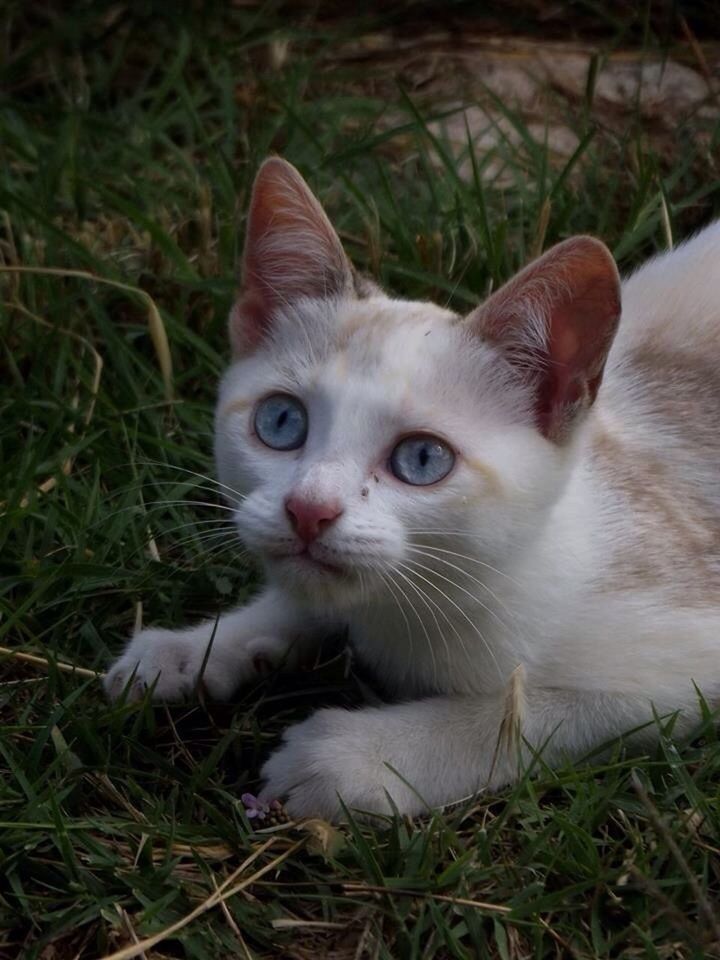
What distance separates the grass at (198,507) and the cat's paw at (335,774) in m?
0.06

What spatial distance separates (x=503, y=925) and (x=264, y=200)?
1281mm

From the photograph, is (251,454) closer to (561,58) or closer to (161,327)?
(161,327)

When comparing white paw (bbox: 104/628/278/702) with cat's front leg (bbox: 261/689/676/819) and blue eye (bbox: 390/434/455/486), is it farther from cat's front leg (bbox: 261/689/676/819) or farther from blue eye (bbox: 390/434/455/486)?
blue eye (bbox: 390/434/455/486)

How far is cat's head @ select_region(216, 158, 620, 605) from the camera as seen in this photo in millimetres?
2000

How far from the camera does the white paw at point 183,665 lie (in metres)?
2.39

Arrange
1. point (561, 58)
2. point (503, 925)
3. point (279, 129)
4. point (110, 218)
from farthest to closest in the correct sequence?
point (561, 58) → point (279, 129) → point (110, 218) → point (503, 925)

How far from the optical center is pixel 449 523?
6.72 ft

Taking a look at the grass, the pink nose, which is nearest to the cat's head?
the pink nose

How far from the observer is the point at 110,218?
364cm

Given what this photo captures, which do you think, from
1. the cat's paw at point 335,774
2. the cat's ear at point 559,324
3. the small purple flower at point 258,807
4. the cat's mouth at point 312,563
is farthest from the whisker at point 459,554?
the small purple flower at point 258,807

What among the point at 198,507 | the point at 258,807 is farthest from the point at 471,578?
the point at 198,507

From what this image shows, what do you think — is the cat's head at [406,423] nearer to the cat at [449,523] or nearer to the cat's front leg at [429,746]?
the cat at [449,523]

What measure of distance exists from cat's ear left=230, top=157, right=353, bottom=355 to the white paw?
0.56m

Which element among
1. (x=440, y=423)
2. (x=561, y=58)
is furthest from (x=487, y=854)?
(x=561, y=58)
